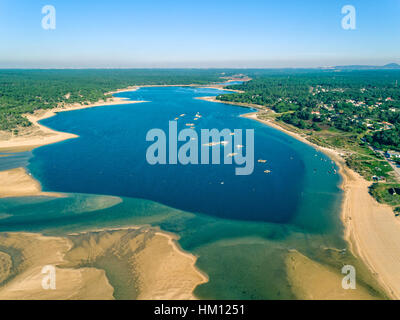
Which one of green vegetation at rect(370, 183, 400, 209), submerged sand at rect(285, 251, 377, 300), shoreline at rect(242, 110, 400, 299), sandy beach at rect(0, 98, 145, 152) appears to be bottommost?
submerged sand at rect(285, 251, 377, 300)

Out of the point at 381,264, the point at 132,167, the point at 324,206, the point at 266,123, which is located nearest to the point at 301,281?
the point at 381,264

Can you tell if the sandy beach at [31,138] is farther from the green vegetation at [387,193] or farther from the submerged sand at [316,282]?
the green vegetation at [387,193]

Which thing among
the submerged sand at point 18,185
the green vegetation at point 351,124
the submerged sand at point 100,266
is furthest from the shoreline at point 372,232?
the submerged sand at point 18,185

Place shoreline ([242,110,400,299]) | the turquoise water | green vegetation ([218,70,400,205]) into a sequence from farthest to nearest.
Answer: green vegetation ([218,70,400,205]), the turquoise water, shoreline ([242,110,400,299])

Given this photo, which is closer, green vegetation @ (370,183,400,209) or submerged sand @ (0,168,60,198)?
green vegetation @ (370,183,400,209)

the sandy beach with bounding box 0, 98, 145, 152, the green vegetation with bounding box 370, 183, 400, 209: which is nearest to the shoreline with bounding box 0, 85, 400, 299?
the green vegetation with bounding box 370, 183, 400, 209

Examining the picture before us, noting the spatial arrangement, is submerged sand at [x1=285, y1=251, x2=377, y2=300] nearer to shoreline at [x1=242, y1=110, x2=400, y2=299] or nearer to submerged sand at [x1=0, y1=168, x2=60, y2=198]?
shoreline at [x1=242, y1=110, x2=400, y2=299]

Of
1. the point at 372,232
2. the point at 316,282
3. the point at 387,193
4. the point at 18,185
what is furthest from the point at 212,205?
the point at 18,185
